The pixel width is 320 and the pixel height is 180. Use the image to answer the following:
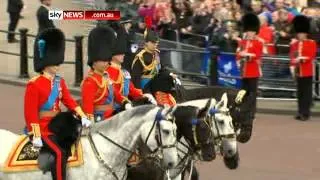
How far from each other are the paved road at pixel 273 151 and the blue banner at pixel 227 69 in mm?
1115

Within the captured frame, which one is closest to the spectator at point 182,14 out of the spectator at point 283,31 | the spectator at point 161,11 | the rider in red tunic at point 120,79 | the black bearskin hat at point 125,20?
the spectator at point 161,11

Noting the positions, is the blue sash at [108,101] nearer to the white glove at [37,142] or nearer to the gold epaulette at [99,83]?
the gold epaulette at [99,83]

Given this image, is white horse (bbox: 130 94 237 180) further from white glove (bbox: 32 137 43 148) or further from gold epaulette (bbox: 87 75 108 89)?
white glove (bbox: 32 137 43 148)

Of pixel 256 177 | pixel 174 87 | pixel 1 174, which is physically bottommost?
pixel 256 177

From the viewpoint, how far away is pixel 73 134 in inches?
318

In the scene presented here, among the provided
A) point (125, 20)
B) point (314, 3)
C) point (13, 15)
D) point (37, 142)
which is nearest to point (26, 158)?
point (37, 142)

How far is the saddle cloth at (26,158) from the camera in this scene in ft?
26.2

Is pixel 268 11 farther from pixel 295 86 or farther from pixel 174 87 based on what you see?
pixel 174 87

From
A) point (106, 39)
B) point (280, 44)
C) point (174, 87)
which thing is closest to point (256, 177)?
point (174, 87)

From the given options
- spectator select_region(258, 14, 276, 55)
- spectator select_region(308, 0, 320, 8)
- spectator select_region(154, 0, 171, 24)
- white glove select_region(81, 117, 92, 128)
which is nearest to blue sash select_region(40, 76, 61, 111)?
white glove select_region(81, 117, 92, 128)

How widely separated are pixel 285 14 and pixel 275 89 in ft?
6.48

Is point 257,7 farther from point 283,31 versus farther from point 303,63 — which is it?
point 303,63

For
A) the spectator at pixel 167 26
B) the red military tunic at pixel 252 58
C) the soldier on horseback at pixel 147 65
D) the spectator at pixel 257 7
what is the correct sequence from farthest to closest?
the spectator at pixel 167 26 < the spectator at pixel 257 7 < the red military tunic at pixel 252 58 < the soldier on horseback at pixel 147 65

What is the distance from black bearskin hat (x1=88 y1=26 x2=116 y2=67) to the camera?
8781 millimetres
